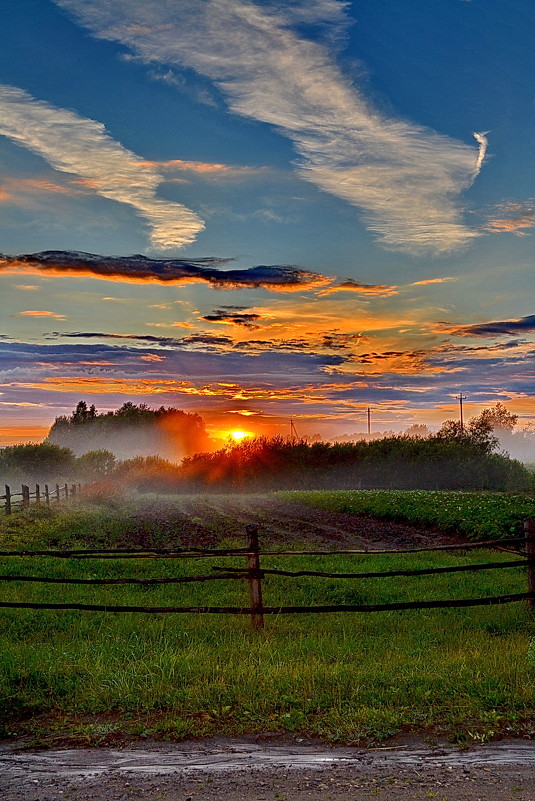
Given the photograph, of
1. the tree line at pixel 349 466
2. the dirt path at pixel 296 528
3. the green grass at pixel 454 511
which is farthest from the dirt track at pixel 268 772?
the tree line at pixel 349 466

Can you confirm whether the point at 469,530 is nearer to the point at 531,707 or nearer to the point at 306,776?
the point at 531,707

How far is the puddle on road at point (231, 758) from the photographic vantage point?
5879 mm

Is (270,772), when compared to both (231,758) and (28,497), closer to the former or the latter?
(231,758)

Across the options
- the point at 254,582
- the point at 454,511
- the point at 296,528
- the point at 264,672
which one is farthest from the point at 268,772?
the point at 454,511

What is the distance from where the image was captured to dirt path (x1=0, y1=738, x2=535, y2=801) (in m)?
5.36

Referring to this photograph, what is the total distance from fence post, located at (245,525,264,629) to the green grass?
13575 mm

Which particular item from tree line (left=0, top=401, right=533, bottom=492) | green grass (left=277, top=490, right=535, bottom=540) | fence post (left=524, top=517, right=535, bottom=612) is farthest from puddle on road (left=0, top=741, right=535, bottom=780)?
tree line (left=0, top=401, right=533, bottom=492)

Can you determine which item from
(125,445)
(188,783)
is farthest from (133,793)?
(125,445)

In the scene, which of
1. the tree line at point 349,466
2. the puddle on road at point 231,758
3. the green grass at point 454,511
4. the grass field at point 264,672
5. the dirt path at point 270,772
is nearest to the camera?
the dirt path at point 270,772

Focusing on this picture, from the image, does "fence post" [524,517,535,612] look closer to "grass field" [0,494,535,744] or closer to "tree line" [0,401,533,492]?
"grass field" [0,494,535,744]

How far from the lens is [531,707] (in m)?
7.07

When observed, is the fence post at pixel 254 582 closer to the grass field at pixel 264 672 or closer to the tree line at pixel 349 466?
the grass field at pixel 264 672

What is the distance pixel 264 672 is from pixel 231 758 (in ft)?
6.34

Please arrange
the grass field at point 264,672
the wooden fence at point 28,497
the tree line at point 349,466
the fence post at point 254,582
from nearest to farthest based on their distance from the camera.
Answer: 1. the grass field at point 264,672
2. the fence post at point 254,582
3. the wooden fence at point 28,497
4. the tree line at point 349,466
